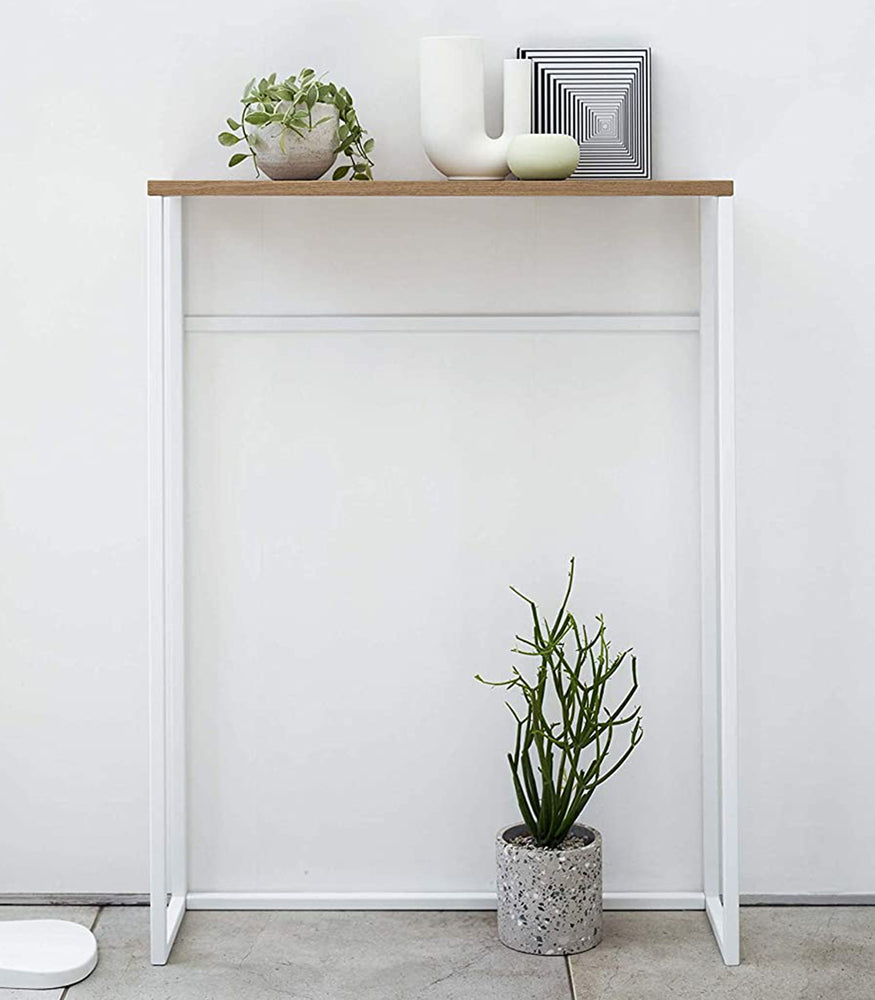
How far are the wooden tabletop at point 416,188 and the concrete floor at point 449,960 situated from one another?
116 centimetres

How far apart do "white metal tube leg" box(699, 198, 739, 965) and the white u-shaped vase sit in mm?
358

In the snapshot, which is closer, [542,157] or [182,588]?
[542,157]

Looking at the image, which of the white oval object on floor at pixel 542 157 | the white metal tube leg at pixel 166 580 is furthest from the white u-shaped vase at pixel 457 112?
the white metal tube leg at pixel 166 580

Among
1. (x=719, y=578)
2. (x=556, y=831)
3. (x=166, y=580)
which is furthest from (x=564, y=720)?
(x=166, y=580)

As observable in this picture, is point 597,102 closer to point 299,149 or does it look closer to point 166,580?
point 299,149

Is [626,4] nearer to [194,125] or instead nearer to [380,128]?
[380,128]

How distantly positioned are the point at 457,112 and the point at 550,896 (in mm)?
1213

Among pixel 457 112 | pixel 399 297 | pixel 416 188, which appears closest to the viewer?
pixel 416 188

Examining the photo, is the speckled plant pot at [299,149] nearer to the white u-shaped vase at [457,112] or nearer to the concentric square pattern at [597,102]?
the white u-shaped vase at [457,112]

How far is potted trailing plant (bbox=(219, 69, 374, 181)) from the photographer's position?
2.13m

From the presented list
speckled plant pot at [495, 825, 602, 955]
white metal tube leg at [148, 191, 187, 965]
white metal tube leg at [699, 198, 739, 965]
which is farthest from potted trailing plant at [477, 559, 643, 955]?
white metal tube leg at [148, 191, 187, 965]

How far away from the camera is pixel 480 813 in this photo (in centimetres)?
243

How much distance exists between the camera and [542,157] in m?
2.13

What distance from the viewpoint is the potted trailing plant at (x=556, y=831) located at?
2229 mm
